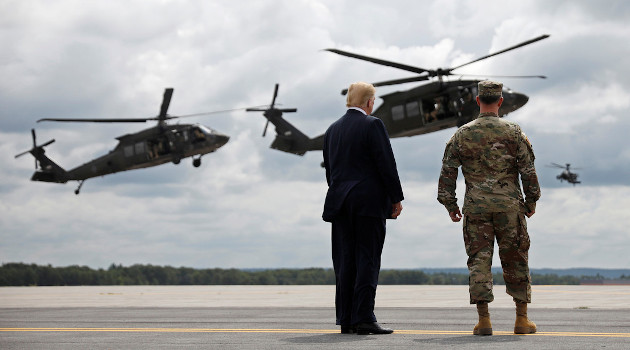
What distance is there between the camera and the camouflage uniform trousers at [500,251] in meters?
7.18

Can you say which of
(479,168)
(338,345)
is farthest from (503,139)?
(338,345)

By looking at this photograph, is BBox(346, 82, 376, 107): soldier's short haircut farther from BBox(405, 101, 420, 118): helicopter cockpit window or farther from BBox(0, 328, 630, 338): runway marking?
BBox(405, 101, 420, 118): helicopter cockpit window

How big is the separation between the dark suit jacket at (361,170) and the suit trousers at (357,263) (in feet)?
0.35

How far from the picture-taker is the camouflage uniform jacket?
23.6ft

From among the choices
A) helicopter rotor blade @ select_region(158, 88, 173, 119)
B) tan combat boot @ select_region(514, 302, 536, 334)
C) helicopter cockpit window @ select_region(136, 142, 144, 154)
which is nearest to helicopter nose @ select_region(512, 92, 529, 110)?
helicopter rotor blade @ select_region(158, 88, 173, 119)

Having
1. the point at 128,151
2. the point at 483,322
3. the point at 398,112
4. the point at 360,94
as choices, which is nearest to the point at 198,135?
the point at 128,151

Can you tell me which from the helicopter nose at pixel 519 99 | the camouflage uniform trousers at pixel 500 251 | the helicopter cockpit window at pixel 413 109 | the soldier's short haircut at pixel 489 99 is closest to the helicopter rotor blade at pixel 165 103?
the helicopter cockpit window at pixel 413 109

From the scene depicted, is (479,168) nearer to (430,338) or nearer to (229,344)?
(430,338)

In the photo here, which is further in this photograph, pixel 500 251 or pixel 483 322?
pixel 500 251

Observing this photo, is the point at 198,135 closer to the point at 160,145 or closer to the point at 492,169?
the point at 160,145

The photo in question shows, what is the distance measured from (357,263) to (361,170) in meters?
0.84

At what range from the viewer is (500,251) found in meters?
7.31

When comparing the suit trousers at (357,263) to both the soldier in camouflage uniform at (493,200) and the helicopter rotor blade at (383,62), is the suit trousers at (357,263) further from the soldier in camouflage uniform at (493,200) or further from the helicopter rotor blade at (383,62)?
the helicopter rotor blade at (383,62)

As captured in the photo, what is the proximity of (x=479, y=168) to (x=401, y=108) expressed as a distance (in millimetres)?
25760
